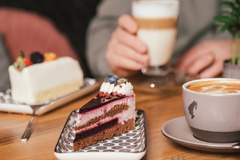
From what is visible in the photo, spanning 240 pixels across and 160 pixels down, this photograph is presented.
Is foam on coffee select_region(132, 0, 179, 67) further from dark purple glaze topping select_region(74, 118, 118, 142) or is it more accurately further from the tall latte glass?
dark purple glaze topping select_region(74, 118, 118, 142)

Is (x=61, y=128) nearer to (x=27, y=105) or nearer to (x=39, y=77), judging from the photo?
(x=27, y=105)

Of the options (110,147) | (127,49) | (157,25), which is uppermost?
(157,25)

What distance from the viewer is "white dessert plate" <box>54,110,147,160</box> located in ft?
2.30

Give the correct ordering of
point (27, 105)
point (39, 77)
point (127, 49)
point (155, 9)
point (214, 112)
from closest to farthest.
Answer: point (214, 112) < point (27, 105) < point (39, 77) < point (155, 9) < point (127, 49)

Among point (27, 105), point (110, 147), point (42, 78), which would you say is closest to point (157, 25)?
point (42, 78)

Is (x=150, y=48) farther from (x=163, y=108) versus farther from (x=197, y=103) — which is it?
(x=197, y=103)

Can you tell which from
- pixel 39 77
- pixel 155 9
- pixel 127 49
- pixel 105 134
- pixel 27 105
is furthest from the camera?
pixel 127 49

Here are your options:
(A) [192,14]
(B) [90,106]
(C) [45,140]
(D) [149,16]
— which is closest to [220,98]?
(B) [90,106]

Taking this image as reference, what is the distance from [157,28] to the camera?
1.45 meters

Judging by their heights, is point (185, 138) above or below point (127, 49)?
below

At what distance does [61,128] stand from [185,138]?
38cm

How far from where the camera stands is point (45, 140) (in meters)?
0.88

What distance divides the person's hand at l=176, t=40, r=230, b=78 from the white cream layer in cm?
58

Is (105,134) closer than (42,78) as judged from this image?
Yes
